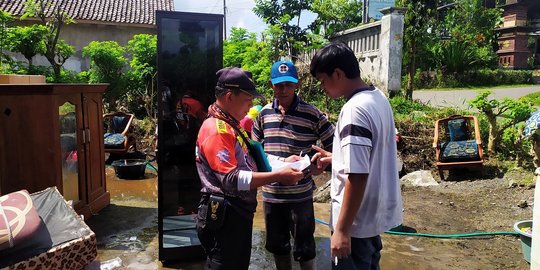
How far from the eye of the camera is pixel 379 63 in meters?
11.4

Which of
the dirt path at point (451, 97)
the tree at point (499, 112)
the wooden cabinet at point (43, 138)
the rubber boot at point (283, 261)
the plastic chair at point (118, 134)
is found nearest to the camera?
the rubber boot at point (283, 261)

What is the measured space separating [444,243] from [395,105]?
618cm

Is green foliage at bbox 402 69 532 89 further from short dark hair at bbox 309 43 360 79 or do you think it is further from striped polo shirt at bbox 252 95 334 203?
short dark hair at bbox 309 43 360 79

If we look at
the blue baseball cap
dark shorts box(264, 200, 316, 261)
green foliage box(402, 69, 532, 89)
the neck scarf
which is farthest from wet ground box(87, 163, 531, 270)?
green foliage box(402, 69, 532, 89)

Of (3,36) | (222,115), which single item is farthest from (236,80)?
(3,36)

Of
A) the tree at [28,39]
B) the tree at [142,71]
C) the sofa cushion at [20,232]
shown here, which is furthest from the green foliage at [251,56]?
the sofa cushion at [20,232]

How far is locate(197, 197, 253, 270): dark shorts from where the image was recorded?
7.64 feet

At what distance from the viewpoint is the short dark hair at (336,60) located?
82.8 inches

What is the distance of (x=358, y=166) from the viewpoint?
6.37 feet

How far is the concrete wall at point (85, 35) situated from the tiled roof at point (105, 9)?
0.33 metres

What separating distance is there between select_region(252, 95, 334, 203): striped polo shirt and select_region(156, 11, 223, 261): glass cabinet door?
3.03 ft

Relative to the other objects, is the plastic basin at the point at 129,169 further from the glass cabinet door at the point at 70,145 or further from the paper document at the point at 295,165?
the paper document at the point at 295,165

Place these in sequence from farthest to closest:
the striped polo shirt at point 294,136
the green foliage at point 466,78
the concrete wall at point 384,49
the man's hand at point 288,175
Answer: the green foliage at point 466,78, the concrete wall at point 384,49, the striped polo shirt at point 294,136, the man's hand at point 288,175

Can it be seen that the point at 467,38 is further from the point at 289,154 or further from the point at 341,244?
the point at 341,244
